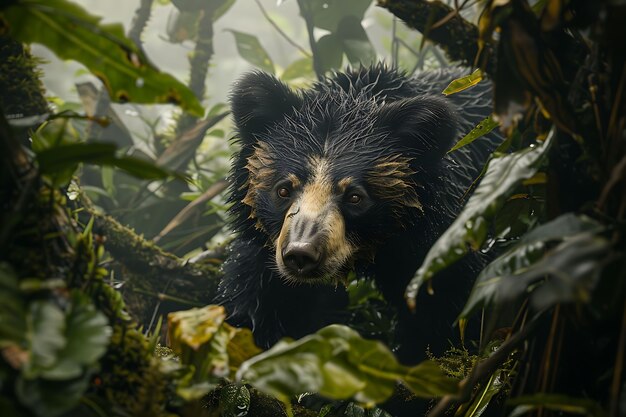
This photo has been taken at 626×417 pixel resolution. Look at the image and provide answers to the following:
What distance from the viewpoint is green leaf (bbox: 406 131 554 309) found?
4.95ft

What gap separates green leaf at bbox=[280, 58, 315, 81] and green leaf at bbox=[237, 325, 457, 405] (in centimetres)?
439

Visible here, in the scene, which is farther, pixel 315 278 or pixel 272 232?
pixel 272 232

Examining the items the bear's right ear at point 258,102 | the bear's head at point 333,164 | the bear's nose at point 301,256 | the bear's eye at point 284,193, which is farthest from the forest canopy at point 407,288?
the bear's right ear at point 258,102

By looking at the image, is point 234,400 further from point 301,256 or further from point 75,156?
point 75,156

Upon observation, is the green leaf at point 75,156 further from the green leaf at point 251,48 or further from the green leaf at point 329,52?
the green leaf at point 251,48

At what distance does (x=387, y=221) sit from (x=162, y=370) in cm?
170

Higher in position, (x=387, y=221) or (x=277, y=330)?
(x=387, y=221)

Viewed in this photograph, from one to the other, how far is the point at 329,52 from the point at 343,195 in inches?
93.3

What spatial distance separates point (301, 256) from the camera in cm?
258

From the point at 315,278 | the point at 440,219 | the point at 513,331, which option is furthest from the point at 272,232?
the point at 513,331

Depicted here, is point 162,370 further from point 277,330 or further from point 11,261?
point 277,330

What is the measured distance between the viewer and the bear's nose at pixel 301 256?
8.45 feet

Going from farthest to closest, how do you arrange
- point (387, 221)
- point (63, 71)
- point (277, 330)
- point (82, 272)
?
1. point (63, 71)
2. point (277, 330)
3. point (387, 221)
4. point (82, 272)

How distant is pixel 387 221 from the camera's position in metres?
3.05
